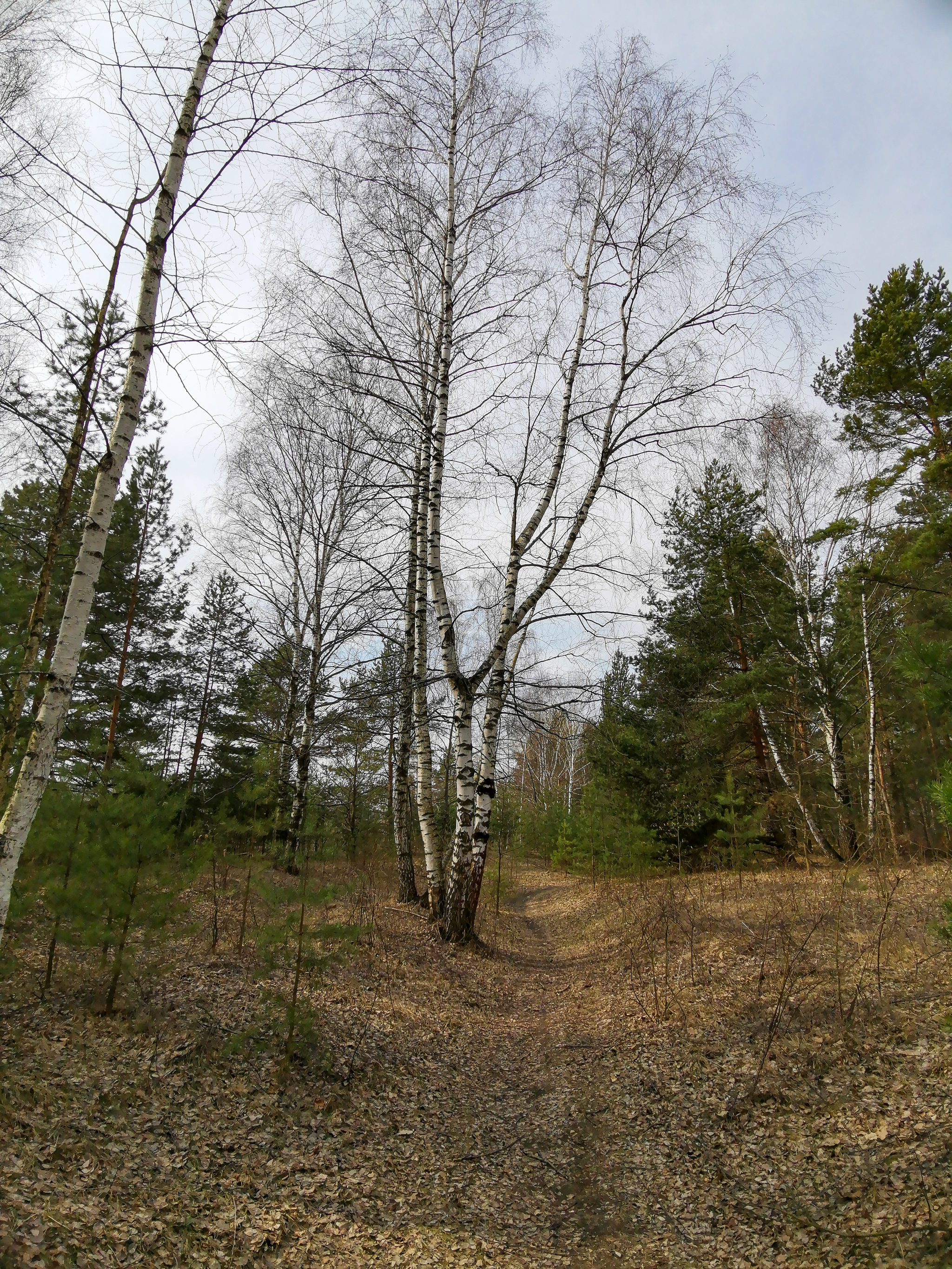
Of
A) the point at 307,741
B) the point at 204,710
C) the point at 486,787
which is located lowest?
the point at 486,787

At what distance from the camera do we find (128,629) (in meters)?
14.5

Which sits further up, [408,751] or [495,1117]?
[408,751]

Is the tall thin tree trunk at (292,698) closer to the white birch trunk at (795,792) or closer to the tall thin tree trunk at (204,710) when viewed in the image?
the tall thin tree trunk at (204,710)

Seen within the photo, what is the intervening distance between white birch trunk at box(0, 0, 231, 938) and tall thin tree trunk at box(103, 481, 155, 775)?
10.1 m

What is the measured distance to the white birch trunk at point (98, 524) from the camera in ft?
11.9

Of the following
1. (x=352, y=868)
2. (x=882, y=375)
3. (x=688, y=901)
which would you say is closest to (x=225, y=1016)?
(x=688, y=901)

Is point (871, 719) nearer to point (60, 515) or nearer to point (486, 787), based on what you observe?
point (486, 787)

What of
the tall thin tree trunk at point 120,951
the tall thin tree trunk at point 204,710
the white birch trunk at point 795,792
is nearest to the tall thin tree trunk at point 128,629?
the tall thin tree trunk at point 204,710

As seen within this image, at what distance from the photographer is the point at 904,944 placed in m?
5.73

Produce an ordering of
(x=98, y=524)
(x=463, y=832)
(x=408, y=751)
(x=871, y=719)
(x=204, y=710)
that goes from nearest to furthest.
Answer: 1. (x=98, y=524)
2. (x=463, y=832)
3. (x=408, y=751)
4. (x=871, y=719)
5. (x=204, y=710)

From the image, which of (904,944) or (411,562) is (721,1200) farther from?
(411,562)

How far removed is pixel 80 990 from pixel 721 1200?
4471 millimetres

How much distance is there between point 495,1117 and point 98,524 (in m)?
4.73

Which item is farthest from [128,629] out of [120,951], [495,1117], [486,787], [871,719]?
[871,719]
